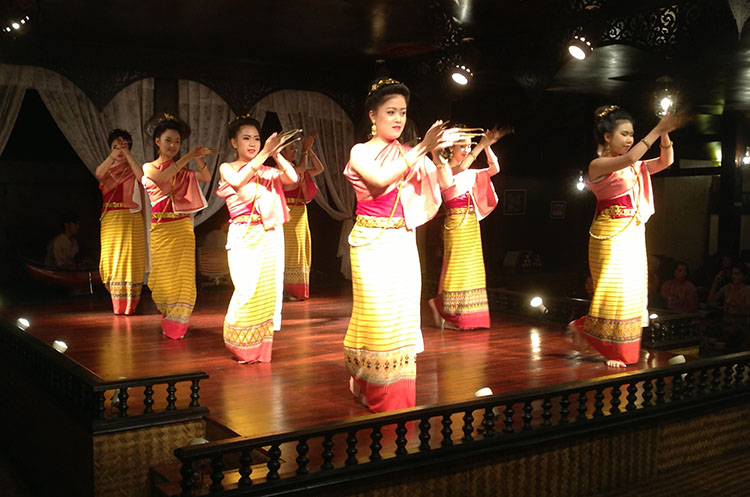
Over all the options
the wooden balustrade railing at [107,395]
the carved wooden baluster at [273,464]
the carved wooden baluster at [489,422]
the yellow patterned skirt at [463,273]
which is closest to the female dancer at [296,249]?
the yellow patterned skirt at [463,273]

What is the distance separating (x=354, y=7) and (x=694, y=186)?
25.8ft


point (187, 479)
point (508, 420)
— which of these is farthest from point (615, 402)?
point (187, 479)

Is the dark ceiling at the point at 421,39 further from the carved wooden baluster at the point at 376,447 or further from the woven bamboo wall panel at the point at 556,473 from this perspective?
the carved wooden baluster at the point at 376,447

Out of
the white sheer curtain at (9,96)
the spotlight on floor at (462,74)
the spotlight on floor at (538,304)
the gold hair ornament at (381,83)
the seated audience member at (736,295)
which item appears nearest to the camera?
the gold hair ornament at (381,83)

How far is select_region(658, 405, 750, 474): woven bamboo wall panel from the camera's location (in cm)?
419

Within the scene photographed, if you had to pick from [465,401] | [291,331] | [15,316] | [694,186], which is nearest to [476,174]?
[291,331]

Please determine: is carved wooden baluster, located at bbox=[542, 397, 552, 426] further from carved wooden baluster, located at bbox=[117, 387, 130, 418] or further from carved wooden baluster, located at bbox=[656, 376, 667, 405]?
carved wooden baluster, located at bbox=[117, 387, 130, 418]

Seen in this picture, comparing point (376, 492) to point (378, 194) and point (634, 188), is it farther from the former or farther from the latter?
point (634, 188)

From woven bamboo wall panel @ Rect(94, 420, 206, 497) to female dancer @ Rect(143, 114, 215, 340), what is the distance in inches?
85.1

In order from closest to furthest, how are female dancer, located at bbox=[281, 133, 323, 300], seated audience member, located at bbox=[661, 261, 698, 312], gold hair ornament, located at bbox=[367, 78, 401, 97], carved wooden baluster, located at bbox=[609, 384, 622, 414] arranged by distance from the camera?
gold hair ornament, located at bbox=[367, 78, 401, 97] → carved wooden baluster, located at bbox=[609, 384, 622, 414] → seated audience member, located at bbox=[661, 261, 698, 312] → female dancer, located at bbox=[281, 133, 323, 300]

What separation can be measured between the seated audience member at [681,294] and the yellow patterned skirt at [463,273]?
2.14m

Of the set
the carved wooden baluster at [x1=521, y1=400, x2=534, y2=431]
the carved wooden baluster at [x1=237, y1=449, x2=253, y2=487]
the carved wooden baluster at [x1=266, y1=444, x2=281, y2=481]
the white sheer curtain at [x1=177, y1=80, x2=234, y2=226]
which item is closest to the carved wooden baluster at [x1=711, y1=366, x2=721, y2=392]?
the carved wooden baluster at [x1=521, y1=400, x2=534, y2=431]

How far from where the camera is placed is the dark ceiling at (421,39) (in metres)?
5.55

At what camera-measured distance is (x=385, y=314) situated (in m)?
3.83
